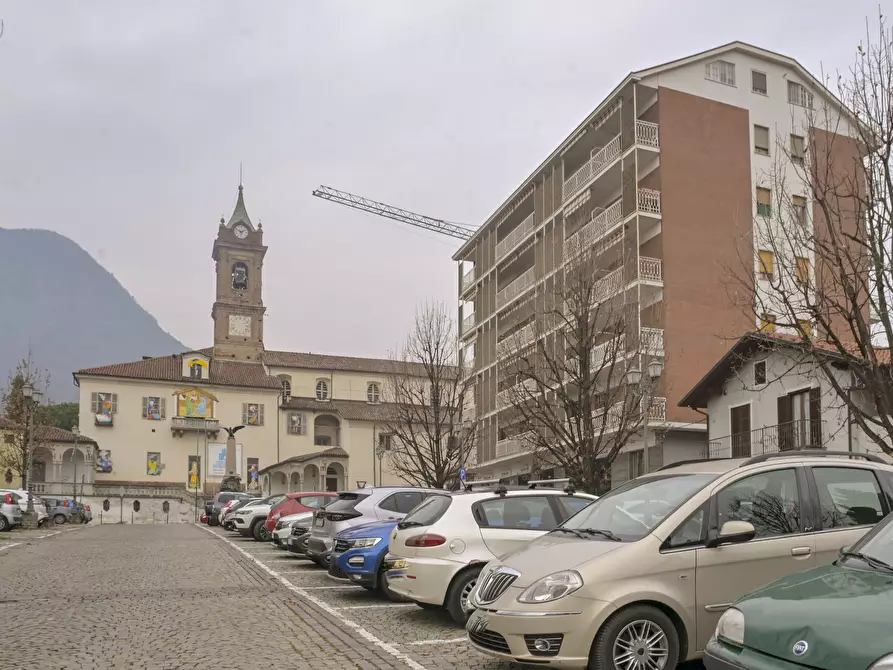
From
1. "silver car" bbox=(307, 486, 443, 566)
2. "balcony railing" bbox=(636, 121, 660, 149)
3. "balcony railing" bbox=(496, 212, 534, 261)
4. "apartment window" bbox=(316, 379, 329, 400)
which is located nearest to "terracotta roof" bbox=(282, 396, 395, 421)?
"apartment window" bbox=(316, 379, 329, 400)

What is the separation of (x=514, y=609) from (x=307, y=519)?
1346cm

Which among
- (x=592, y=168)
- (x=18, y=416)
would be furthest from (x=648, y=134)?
(x=18, y=416)

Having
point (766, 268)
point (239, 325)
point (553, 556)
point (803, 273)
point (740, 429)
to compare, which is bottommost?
point (553, 556)

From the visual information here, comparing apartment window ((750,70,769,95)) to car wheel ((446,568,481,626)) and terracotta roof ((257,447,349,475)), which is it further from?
Answer: terracotta roof ((257,447,349,475))

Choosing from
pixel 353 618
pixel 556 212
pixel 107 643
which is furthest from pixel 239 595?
pixel 556 212

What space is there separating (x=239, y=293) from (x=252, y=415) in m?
17.6

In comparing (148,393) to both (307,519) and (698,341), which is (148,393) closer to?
(698,341)

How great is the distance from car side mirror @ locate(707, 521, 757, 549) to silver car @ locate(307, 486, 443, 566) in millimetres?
8684

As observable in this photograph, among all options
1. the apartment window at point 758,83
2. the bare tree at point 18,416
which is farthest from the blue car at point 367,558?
the bare tree at point 18,416

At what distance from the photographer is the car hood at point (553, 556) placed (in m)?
6.92

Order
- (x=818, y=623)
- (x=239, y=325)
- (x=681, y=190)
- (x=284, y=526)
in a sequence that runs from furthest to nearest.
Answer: (x=239, y=325), (x=681, y=190), (x=284, y=526), (x=818, y=623)

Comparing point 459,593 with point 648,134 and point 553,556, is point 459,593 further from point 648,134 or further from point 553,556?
point 648,134

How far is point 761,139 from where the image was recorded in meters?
38.8

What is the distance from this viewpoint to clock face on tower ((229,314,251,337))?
95.5 metres
